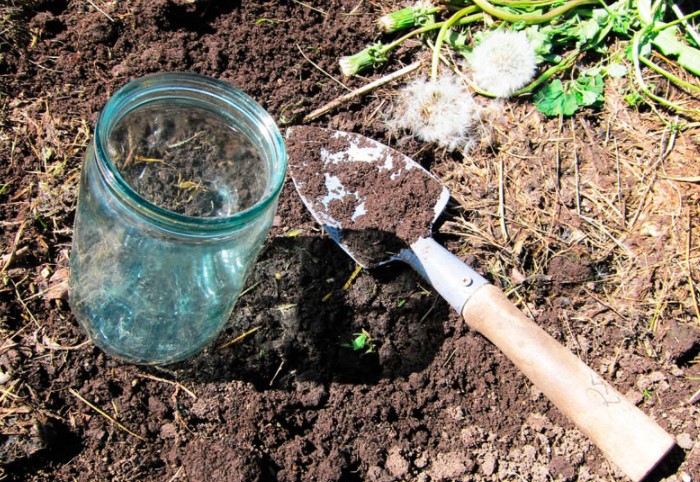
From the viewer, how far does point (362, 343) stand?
2230 mm

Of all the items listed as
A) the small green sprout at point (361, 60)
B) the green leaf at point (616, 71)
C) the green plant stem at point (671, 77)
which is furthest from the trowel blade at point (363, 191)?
the green plant stem at point (671, 77)

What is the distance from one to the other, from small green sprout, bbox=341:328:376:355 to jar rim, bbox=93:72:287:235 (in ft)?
2.33

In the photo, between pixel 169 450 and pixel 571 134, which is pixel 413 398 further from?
pixel 571 134

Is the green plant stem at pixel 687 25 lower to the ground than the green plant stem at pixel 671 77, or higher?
higher

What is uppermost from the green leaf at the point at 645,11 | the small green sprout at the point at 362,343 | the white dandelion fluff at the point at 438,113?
the green leaf at the point at 645,11

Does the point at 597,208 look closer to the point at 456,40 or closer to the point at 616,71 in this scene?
the point at 616,71

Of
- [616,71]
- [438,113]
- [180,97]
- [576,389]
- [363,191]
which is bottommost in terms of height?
[576,389]

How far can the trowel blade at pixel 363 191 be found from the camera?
229cm

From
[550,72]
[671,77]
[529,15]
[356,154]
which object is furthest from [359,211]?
[671,77]

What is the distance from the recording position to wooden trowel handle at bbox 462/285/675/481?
184 cm

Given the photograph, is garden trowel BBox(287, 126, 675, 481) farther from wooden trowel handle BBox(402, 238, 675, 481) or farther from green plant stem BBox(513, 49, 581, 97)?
green plant stem BBox(513, 49, 581, 97)

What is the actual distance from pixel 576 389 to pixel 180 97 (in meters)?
1.39

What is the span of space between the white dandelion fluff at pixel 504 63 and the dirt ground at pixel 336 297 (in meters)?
0.13

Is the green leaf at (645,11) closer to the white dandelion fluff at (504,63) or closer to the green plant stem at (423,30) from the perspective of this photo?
the white dandelion fluff at (504,63)
